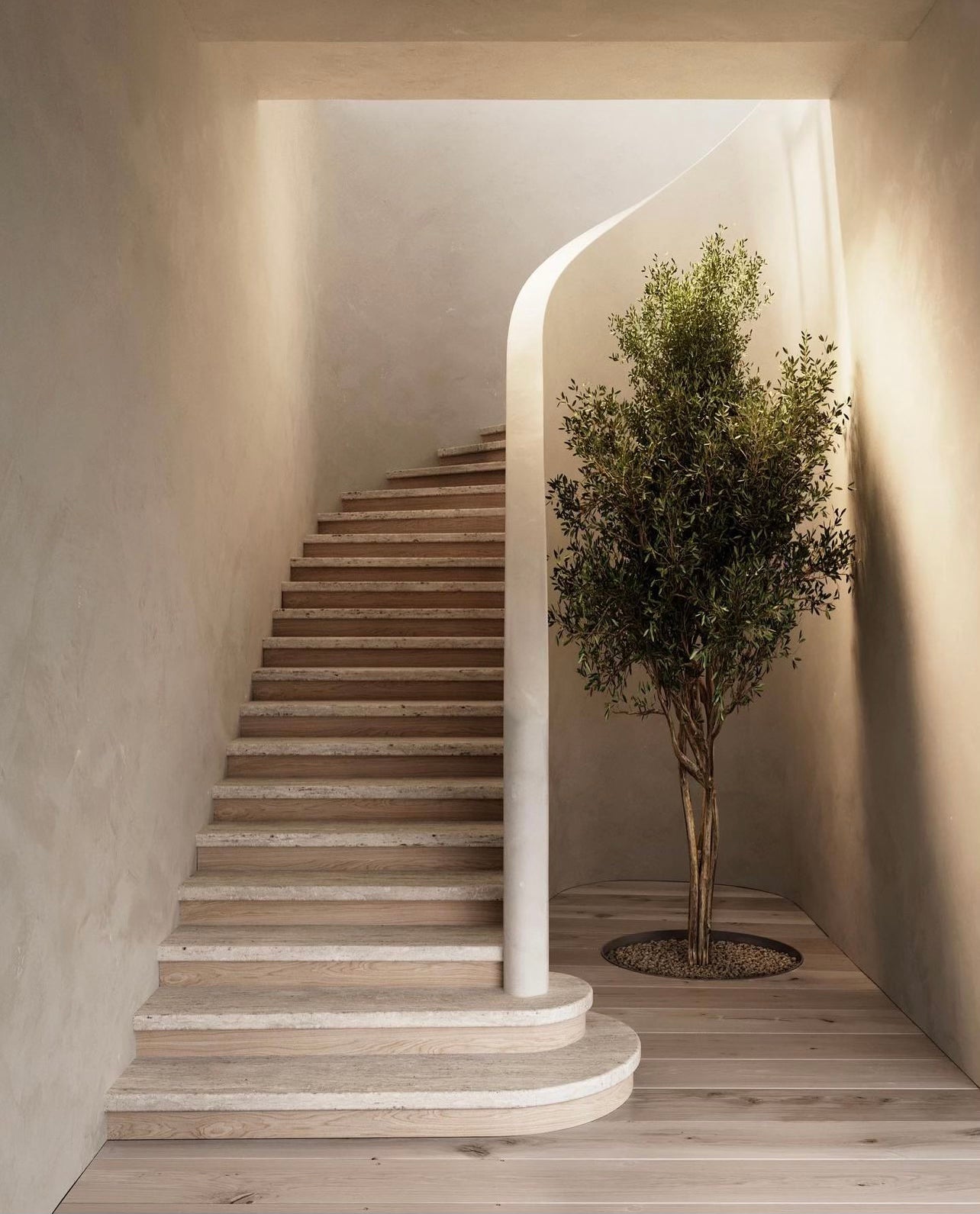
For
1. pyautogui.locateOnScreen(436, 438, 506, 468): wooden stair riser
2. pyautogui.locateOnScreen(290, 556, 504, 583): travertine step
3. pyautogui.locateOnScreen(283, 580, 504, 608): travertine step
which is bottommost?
pyautogui.locateOnScreen(283, 580, 504, 608): travertine step

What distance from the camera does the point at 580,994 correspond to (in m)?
3.40

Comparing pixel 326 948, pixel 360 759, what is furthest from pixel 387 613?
pixel 326 948

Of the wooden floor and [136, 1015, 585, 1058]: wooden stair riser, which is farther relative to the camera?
[136, 1015, 585, 1058]: wooden stair riser

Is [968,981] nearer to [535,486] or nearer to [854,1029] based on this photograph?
[854,1029]

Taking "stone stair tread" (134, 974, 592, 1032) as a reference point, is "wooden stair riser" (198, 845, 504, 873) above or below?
above

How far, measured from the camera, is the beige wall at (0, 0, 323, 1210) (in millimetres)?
2422

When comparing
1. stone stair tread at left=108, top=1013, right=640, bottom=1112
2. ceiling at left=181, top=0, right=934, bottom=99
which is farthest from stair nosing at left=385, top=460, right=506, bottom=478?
stone stair tread at left=108, top=1013, right=640, bottom=1112

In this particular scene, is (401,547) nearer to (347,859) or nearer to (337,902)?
(347,859)

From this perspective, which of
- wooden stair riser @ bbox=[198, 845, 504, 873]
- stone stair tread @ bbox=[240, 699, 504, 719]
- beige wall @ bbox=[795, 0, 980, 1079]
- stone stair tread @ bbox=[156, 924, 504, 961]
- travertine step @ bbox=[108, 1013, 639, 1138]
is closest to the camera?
travertine step @ bbox=[108, 1013, 639, 1138]

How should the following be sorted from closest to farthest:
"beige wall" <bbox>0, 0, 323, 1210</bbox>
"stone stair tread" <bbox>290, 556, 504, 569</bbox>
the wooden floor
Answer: "beige wall" <bbox>0, 0, 323, 1210</bbox>
the wooden floor
"stone stair tread" <bbox>290, 556, 504, 569</bbox>

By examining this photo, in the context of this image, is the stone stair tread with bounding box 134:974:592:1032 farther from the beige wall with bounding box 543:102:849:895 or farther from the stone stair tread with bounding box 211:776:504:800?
the beige wall with bounding box 543:102:849:895

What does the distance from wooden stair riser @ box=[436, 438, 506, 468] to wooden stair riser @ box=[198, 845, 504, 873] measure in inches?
126

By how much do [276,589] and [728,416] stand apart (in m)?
2.38

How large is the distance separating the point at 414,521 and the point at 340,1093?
365 cm
